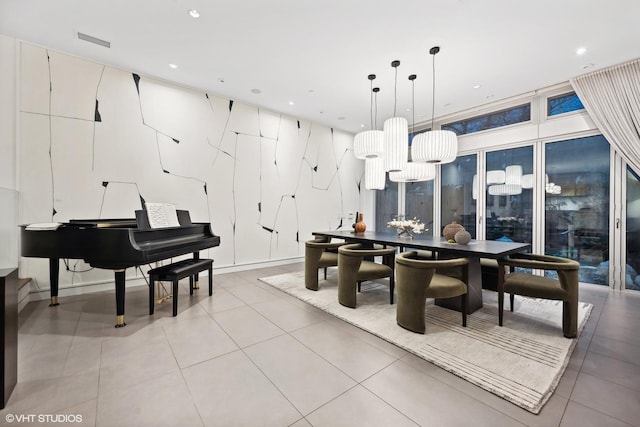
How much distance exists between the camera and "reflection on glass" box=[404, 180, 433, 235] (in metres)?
6.20

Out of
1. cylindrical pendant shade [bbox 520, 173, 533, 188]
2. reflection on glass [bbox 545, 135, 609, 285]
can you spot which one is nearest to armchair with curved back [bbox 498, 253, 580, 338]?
reflection on glass [bbox 545, 135, 609, 285]

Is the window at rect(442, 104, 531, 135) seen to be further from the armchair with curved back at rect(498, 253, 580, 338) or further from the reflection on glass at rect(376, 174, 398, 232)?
the armchair with curved back at rect(498, 253, 580, 338)

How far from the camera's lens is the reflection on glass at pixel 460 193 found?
5.49 metres

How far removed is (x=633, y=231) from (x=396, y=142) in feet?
12.4

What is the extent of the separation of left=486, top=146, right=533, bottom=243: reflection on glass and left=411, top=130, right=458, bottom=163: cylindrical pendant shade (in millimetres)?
2457

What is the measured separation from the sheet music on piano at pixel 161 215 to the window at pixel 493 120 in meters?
5.90

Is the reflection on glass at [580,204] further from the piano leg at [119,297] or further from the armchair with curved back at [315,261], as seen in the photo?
the piano leg at [119,297]

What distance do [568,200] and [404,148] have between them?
317cm

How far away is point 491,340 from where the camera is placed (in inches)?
89.8

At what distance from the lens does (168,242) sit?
3025 mm

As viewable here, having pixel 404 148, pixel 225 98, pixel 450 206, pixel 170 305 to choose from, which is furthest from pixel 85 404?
pixel 450 206

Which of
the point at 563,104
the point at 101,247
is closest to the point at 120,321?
the point at 101,247

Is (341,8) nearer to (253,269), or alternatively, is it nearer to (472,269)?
(472,269)

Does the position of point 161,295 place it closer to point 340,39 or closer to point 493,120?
point 340,39
